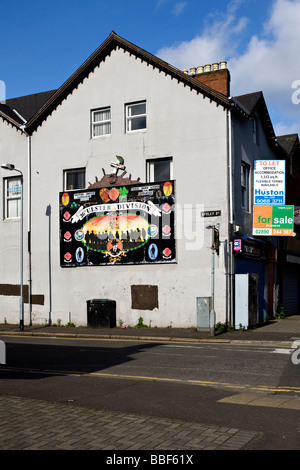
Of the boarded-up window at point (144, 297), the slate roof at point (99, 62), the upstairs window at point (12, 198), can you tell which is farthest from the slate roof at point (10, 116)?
the boarded-up window at point (144, 297)

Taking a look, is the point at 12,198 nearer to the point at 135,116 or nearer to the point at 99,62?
the point at 135,116

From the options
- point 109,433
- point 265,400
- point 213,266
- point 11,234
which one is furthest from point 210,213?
point 109,433

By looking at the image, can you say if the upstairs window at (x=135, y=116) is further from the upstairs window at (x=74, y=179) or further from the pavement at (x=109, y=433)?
the pavement at (x=109, y=433)

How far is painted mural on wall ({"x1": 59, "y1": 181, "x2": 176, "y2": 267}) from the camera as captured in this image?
22.8 m

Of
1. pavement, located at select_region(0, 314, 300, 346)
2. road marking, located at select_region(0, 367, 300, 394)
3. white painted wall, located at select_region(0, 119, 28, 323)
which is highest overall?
white painted wall, located at select_region(0, 119, 28, 323)

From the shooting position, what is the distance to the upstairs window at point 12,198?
27.2 metres

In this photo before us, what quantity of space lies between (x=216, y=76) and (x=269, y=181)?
5.46m

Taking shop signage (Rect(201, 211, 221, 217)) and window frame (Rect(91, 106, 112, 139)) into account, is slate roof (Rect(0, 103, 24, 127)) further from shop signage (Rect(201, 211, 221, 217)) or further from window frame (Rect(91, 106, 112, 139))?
shop signage (Rect(201, 211, 221, 217))

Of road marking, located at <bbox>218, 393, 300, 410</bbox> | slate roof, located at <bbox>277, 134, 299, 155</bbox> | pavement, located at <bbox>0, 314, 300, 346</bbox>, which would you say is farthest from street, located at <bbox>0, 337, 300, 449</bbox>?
slate roof, located at <bbox>277, 134, 299, 155</bbox>

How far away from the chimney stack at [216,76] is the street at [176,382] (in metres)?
12.1

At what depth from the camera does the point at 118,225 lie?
78.2ft

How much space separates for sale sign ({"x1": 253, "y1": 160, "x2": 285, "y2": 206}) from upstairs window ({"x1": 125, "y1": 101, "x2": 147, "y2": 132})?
5671 mm
